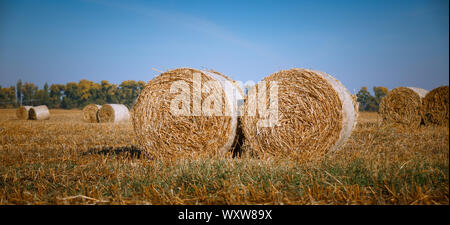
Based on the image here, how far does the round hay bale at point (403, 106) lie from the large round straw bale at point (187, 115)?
6220mm

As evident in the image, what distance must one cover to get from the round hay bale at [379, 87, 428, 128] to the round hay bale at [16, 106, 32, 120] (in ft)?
55.8

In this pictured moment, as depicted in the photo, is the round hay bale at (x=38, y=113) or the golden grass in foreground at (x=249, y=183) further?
the round hay bale at (x=38, y=113)

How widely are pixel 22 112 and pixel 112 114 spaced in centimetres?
617

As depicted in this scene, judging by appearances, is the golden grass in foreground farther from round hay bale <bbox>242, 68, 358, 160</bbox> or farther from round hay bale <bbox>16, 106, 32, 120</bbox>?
round hay bale <bbox>16, 106, 32, 120</bbox>

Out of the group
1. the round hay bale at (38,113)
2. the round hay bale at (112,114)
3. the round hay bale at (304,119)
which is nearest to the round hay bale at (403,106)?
the round hay bale at (304,119)

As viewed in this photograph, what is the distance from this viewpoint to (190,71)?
14.8ft

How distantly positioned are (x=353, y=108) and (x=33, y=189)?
13.9 ft

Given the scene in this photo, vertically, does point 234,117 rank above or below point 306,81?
below

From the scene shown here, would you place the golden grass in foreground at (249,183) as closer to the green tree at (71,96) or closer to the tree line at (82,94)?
the tree line at (82,94)

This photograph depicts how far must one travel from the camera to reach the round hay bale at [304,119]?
4117mm

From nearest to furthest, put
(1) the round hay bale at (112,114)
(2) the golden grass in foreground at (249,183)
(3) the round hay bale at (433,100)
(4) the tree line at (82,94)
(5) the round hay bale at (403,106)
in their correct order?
(2) the golden grass in foreground at (249,183) < (3) the round hay bale at (433,100) < (5) the round hay bale at (403,106) < (1) the round hay bale at (112,114) < (4) the tree line at (82,94)

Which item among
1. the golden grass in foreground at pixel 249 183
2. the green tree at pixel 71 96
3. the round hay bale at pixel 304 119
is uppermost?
the green tree at pixel 71 96

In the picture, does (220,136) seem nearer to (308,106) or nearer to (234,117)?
(234,117)

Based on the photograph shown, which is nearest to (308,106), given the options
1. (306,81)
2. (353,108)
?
(306,81)
